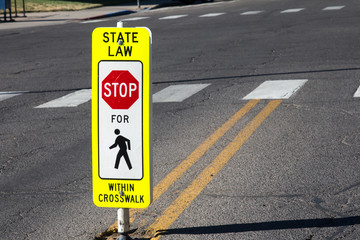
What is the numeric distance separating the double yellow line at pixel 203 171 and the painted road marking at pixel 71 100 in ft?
9.01

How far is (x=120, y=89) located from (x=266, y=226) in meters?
1.53

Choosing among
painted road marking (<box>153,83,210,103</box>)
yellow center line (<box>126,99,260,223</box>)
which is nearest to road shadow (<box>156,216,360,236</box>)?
yellow center line (<box>126,99,260,223</box>)

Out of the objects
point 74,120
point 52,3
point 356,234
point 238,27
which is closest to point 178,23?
point 238,27

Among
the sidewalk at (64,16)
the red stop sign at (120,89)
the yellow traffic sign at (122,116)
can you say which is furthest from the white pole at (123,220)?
the sidewalk at (64,16)

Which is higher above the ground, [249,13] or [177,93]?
[177,93]

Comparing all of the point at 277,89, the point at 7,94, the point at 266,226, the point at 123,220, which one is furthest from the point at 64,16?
the point at 123,220

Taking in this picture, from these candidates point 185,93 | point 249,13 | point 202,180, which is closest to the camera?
point 202,180

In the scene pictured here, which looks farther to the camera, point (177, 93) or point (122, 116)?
point (177, 93)

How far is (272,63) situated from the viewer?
48.4 ft

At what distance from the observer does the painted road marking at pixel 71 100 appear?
11.2 metres

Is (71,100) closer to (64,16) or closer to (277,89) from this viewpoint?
(277,89)

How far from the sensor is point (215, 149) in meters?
7.86

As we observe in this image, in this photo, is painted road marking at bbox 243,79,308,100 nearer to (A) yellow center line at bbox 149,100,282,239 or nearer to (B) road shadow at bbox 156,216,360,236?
(A) yellow center line at bbox 149,100,282,239

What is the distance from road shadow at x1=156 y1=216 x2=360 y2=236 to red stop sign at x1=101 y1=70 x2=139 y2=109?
3.55 feet
